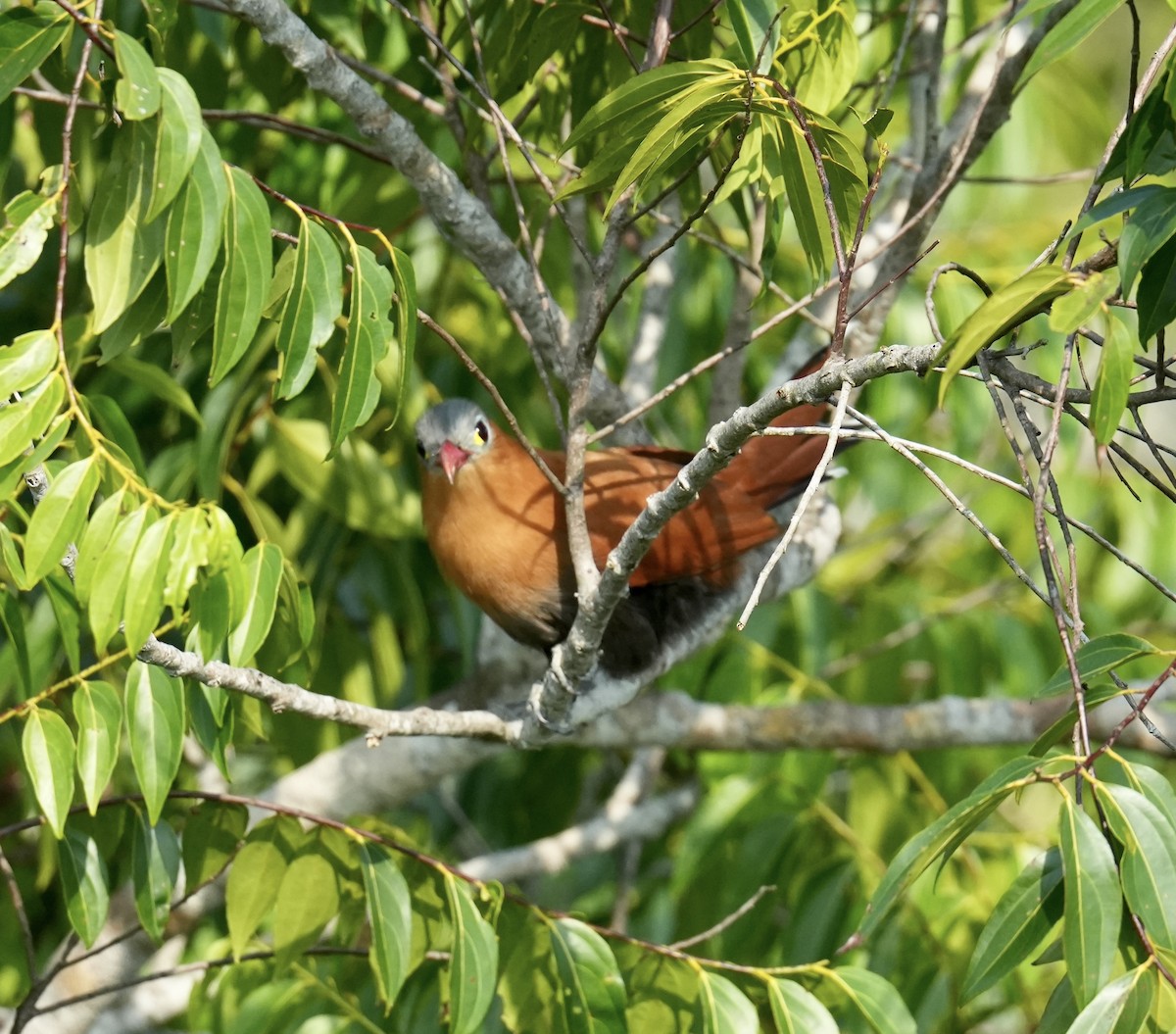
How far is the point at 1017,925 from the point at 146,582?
41.0 inches

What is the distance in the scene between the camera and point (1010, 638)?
356 centimetres

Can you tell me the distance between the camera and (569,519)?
2.40 m

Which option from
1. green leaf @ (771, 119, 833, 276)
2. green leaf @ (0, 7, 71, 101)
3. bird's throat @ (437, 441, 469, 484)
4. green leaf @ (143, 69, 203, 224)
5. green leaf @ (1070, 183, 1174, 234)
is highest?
green leaf @ (1070, 183, 1174, 234)

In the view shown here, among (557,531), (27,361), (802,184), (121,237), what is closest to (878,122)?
(802,184)

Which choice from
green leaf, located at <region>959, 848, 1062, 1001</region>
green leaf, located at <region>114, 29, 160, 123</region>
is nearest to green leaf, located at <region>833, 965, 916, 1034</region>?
green leaf, located at <region>959, 848, 1062, 1001</region>

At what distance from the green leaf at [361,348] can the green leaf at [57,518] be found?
320 millimetres

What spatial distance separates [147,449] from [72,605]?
5.23 feet

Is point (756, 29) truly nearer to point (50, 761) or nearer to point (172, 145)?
point (172, 145)

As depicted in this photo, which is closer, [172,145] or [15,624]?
[172,145]

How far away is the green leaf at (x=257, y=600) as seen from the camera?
176 cm

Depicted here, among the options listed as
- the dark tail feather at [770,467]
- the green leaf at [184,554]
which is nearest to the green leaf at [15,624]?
the green leaf at [184,554]

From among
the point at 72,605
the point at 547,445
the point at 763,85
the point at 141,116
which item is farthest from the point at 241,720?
the point at 547,445

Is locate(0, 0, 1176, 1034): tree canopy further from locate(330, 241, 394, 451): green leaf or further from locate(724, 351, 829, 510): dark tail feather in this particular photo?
locate(724, 351, 829, 510): dark tail feather

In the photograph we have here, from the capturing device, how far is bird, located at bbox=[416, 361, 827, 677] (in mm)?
3109
